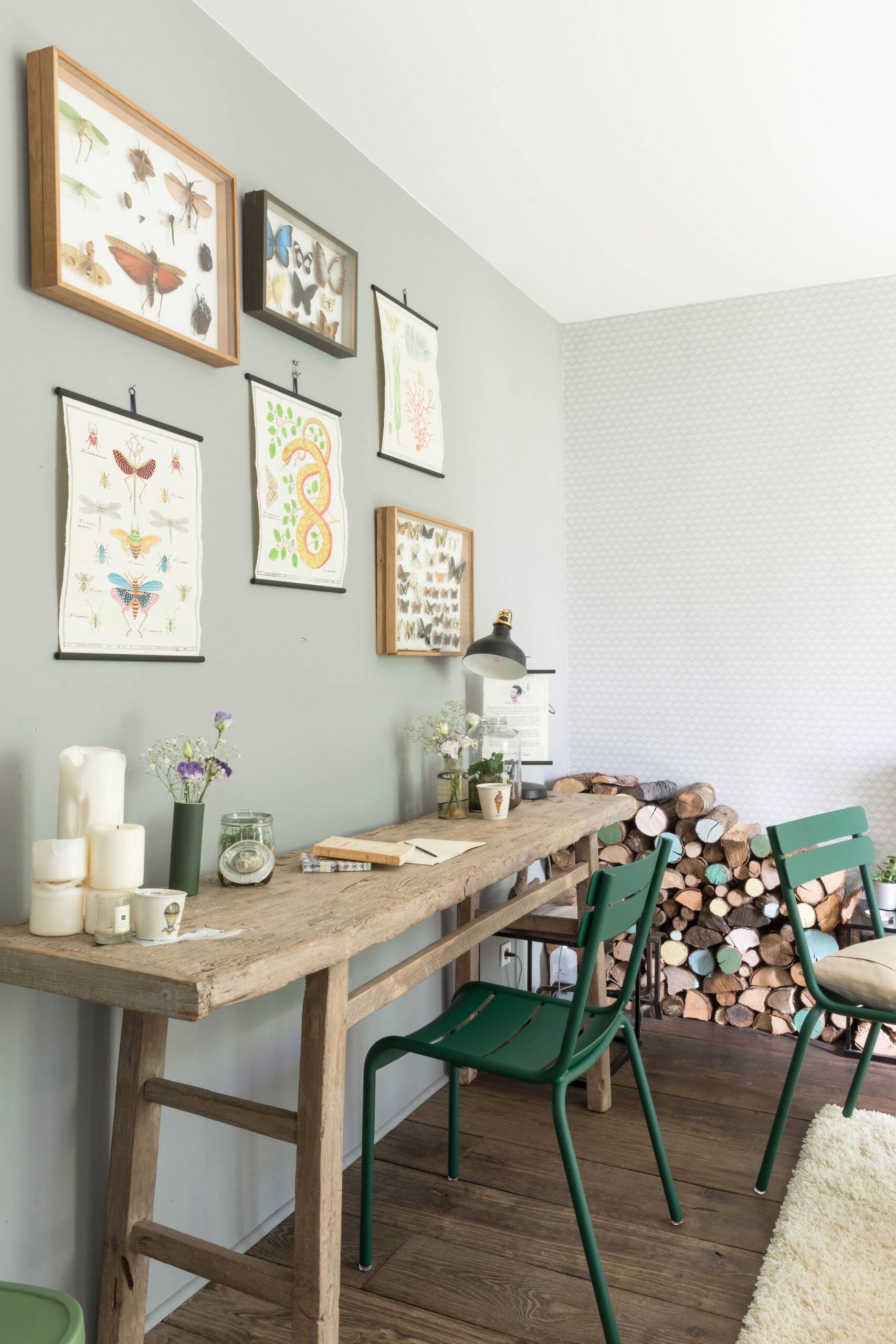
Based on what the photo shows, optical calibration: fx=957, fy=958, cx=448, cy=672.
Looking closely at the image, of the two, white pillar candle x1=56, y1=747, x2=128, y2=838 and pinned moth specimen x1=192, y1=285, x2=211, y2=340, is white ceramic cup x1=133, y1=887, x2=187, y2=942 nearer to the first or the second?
white pillar candle x1=56, y1=747, x2=128, y2=838

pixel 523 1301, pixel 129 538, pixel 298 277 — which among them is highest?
pixel 298 277

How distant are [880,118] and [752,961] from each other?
2.57 metres

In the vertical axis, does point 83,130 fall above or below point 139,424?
above

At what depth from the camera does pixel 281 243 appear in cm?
210

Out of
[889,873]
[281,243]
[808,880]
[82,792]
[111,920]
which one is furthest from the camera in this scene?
[889,873]

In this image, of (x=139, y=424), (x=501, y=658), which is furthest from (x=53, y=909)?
(x=501, y=658)

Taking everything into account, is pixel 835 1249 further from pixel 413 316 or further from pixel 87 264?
pixel 413 316

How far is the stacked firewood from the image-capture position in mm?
3260

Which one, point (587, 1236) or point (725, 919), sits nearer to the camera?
point (587, 1236)

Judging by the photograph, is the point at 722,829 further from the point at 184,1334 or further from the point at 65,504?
the point at 65,504

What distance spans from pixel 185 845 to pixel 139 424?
2.52 ft

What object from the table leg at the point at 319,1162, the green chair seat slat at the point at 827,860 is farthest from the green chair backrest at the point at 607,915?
the green chair seat slat at the point at 827,860

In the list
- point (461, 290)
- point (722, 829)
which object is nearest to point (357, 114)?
point (461, 290)

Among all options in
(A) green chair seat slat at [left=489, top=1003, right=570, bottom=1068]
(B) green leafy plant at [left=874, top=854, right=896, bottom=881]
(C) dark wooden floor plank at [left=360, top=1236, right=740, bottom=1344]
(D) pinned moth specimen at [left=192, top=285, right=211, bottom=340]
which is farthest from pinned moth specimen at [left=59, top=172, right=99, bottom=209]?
(B) green leafy plant at [left=874, top=854, right=896, bottom=881]
